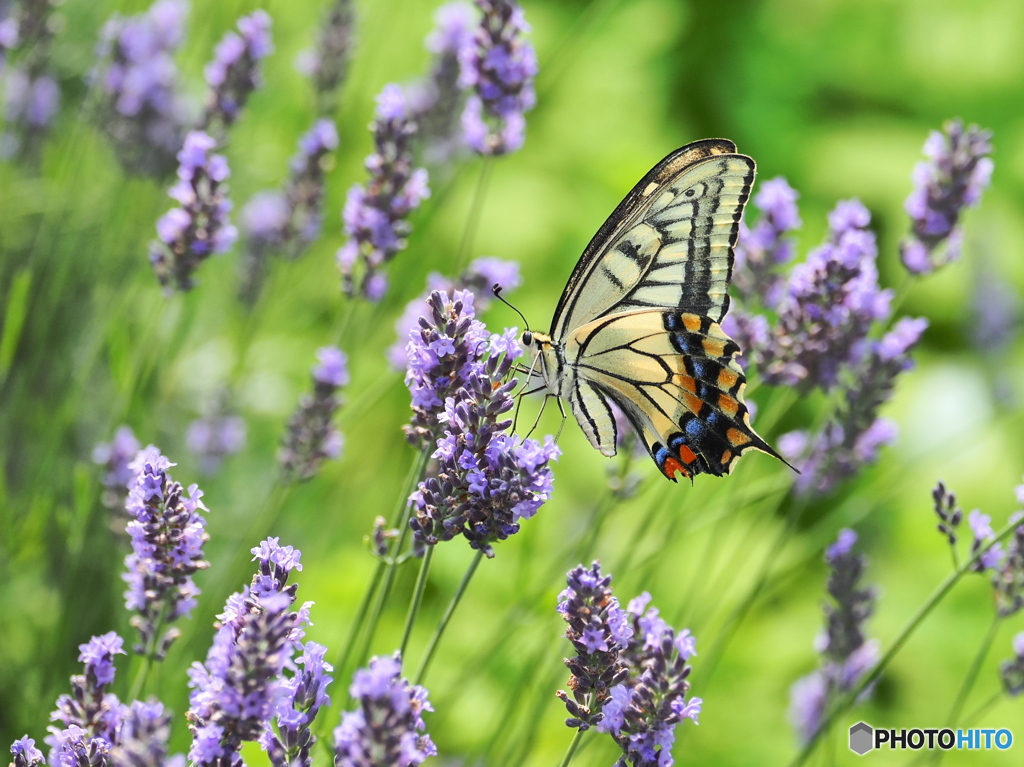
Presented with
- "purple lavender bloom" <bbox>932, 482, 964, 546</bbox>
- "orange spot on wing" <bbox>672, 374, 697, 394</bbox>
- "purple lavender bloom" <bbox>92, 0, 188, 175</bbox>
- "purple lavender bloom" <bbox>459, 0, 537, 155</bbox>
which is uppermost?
"purple lavender bloom" <bbox>92, 0, 188, 175</bbox>

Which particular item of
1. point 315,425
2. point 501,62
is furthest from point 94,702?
point 501,62

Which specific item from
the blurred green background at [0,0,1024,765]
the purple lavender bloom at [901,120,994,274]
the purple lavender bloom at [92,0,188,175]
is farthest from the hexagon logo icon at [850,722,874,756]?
Answer: the purple lavender bloom at [92,0,188,175]

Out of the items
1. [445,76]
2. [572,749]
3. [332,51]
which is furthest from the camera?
[445,76]

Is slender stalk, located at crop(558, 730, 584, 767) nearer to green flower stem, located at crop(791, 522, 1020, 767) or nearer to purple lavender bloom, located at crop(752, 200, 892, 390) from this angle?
green flower stem, located at crop(791, 522, 1020, 767)

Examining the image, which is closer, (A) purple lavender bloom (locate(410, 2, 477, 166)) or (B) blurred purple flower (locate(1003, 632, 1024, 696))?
(B) blurred purple flower (locate(1003, 632, 1024, 696))

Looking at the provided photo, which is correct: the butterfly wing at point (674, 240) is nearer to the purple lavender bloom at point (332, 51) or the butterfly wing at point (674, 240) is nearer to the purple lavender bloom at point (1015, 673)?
the purple lavender bloom at point (1015, 673)

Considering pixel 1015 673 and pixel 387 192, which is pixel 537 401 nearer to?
pixel 387 192
